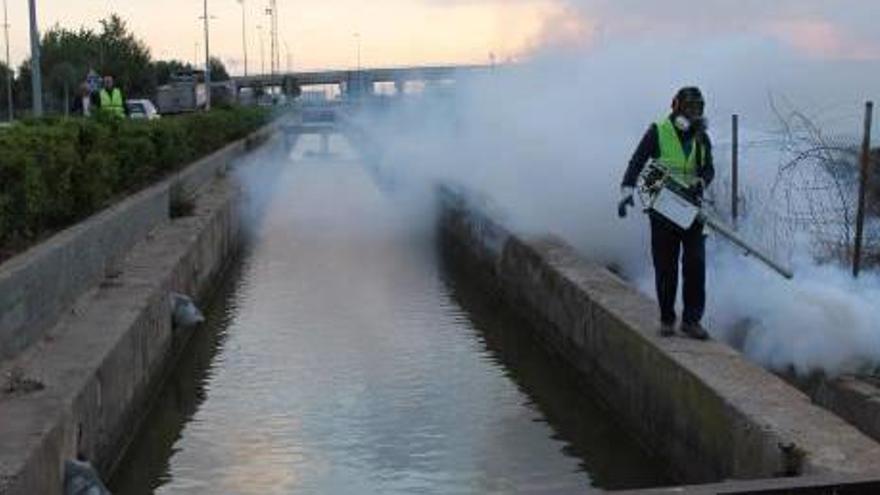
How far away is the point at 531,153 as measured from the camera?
1752 cm

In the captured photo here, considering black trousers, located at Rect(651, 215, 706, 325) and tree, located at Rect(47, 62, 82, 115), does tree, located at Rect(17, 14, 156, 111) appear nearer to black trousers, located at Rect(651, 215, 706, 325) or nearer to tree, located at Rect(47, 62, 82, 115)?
tree, located at Rect(47, 62, 82, 115)

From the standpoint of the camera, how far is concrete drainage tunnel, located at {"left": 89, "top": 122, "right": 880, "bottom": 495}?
759 cm

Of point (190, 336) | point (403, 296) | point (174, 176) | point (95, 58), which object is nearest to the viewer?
point (190, 336)

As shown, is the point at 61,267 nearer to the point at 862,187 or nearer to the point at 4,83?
the point at 862,187

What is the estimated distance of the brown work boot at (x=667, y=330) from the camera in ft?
29.9

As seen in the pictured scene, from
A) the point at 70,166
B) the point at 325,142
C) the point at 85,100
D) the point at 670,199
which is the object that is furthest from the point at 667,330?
the point at 325,142

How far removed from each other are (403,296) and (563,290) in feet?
15.1

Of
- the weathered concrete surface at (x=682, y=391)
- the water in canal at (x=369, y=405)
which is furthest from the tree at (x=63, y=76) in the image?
the weathered concrete surface at (x=682, y=391)

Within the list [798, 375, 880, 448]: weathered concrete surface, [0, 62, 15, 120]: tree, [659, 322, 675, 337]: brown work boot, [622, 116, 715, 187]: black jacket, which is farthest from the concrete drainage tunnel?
[0, 62, 15, 120]: tree

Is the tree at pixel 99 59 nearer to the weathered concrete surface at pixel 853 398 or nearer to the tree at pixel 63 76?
the tree at pixel 63 76

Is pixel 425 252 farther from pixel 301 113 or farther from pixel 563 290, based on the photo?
pixel 301 113

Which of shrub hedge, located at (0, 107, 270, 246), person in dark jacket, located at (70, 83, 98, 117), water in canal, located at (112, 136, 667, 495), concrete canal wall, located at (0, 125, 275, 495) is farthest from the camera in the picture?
person in dark jacket, located at (70, 83, 98, 117)

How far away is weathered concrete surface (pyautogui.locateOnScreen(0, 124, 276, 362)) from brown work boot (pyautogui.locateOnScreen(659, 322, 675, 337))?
4295 millimetres

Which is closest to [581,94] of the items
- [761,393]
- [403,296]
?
[403,296]
